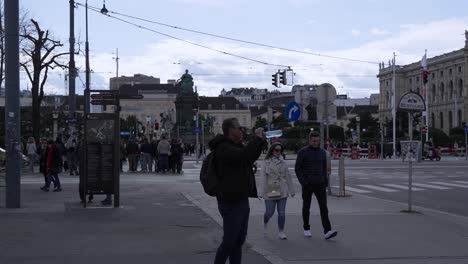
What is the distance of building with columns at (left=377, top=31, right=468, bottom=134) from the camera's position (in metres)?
141

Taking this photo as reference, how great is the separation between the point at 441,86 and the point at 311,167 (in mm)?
146107

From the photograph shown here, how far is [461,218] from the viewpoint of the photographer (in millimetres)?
15484

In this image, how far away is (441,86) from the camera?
15212cm

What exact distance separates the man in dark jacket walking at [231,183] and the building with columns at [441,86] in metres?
129

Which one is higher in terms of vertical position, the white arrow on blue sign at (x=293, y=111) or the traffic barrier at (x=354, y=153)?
the white arrow on blue sign at (x=293, y=111)

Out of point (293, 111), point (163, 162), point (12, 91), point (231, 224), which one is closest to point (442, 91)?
point (163, 162)

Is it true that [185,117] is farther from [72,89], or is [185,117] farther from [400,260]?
[400,260]

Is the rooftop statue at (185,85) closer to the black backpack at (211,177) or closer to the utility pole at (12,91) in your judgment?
the utility pole at (12,91)

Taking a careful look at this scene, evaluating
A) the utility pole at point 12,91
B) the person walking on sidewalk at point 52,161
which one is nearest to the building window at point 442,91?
the person walking on sidewalk at point 52,161

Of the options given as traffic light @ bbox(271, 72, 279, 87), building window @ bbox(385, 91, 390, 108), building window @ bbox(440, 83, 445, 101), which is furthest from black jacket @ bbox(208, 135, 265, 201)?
building window @ bbox(385, 91, 390, 108)

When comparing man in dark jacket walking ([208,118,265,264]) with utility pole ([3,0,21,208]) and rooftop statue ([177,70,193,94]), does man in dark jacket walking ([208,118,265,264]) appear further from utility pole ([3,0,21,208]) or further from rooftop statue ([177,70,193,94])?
rooftop statue ([177,70,193,94])

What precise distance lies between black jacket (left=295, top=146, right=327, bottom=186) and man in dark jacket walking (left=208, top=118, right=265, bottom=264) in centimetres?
437

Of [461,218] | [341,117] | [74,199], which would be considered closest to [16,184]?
[74,199]

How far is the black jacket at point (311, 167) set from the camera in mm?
12125
